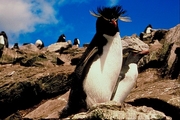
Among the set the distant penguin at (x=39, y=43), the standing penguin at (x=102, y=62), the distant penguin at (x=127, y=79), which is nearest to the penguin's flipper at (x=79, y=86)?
the standing penguin at (x=102, y=62)

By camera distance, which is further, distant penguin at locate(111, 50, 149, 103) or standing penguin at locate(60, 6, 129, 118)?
distant penguin at locate(111, 50, 149, 103)

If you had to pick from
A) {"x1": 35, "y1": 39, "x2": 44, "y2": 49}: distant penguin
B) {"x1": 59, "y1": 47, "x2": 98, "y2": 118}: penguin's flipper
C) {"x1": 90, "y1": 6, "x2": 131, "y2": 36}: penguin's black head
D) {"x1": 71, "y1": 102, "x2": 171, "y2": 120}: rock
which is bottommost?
{"x1": 71, "y1": 102, "x2": 171, "y2": 120}: rock

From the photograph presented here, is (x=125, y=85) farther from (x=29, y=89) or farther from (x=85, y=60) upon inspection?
(x=29, y=89)

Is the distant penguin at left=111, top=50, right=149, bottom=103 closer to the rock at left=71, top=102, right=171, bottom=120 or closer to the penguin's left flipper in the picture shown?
the penguin's left flipper

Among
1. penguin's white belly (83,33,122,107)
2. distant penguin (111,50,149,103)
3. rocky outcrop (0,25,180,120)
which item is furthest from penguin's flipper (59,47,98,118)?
rocky outcrop (0,25,180,120)

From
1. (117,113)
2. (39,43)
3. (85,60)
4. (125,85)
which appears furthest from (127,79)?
(39,43)

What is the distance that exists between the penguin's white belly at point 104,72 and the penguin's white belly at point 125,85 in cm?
68

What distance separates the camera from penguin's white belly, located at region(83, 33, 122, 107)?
18.8ft

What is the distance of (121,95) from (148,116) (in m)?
1.67

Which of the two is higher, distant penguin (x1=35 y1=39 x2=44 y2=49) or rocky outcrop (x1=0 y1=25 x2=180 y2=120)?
distant penguin (x1=35 y1=39 x2=44 y2=49)

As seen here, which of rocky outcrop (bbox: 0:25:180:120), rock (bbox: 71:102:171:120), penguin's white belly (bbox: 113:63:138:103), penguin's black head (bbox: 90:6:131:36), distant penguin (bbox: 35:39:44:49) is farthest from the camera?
distant penguin (bbox: 35:39:44:49)

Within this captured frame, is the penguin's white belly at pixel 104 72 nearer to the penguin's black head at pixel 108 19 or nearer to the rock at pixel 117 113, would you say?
Result: the penguin's black head at pixel 108 19

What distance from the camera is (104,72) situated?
225 inches

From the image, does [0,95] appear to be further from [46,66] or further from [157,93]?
[157,93]
